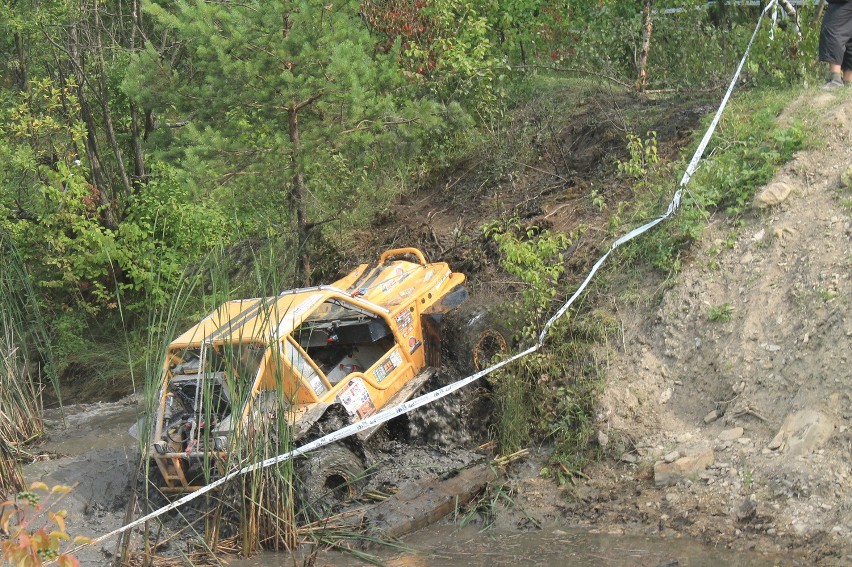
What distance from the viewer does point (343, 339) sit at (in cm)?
959

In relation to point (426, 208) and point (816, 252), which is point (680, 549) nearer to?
point (816, 252)

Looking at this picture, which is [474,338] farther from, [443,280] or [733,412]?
[733,412]

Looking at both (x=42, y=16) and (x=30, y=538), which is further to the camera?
(x=42, y=16)

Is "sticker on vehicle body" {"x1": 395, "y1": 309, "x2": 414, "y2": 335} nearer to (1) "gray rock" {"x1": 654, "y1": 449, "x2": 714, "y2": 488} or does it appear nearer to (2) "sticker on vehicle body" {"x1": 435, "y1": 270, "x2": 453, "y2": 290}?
(2) "sticker on vehicle body" {"x1": 435, "y1": 270, "x2": 453, "y2": 290}

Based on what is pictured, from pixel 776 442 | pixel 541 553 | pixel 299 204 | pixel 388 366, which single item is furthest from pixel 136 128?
pixel 776 442

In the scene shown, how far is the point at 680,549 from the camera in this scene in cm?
712

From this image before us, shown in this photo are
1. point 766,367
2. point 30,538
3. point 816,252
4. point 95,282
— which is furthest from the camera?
point 95,282

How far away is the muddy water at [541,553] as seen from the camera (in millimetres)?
6910

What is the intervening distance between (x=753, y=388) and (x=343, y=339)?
3.62 m

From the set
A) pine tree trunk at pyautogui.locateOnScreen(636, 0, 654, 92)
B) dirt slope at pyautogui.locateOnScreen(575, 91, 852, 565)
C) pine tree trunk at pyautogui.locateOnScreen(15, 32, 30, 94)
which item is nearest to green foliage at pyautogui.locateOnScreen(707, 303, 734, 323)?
dirt slope at pyautogui.locateOnScreen(575, 91, 852, 565)

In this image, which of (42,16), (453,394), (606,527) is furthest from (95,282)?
(606,527)

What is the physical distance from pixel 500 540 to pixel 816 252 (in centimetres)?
380

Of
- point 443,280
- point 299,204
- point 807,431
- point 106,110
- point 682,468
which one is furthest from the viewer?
point 106,110

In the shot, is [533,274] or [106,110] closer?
[533,274]
